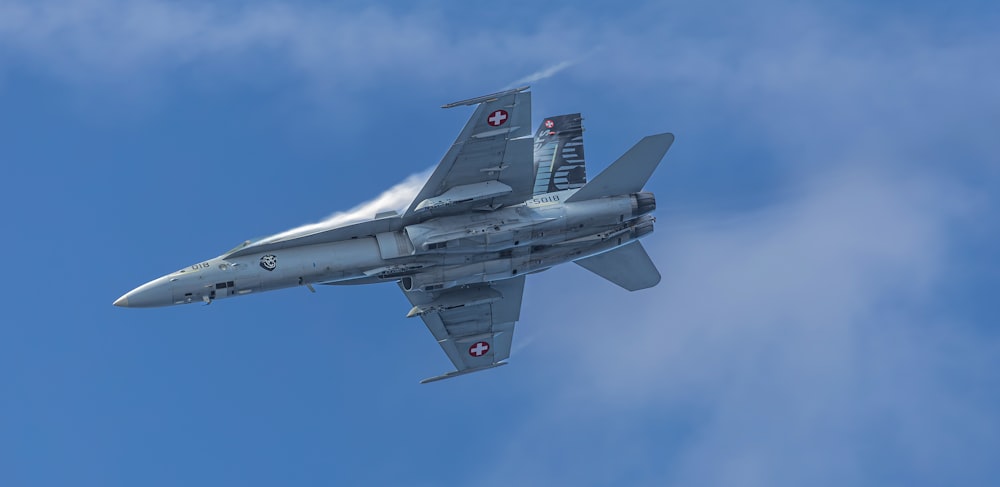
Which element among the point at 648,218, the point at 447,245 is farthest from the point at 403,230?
the point at 648,218

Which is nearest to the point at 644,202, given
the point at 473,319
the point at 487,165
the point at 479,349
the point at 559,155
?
the point at 559,155

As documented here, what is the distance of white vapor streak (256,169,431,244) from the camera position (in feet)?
129

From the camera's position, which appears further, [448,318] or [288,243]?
[448,318]

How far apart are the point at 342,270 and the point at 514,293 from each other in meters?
6.76

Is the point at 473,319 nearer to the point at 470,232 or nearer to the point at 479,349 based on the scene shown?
the point at 479,349

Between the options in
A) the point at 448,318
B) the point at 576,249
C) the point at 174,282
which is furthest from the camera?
the point at 448,318

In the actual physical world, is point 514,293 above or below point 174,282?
below

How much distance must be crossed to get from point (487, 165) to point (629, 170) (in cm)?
391

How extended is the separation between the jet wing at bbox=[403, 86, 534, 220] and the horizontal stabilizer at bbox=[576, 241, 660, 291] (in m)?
3.70

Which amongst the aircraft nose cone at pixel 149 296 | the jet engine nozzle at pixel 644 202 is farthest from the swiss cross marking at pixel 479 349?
the aircraft nose cone at pixel 149 296

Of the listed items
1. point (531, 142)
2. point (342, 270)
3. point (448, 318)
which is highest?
point (531, 142)

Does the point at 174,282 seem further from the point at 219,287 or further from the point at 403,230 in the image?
the point at 403,230

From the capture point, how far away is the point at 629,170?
3988 centimetres

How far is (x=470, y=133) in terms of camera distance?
38.2 m
